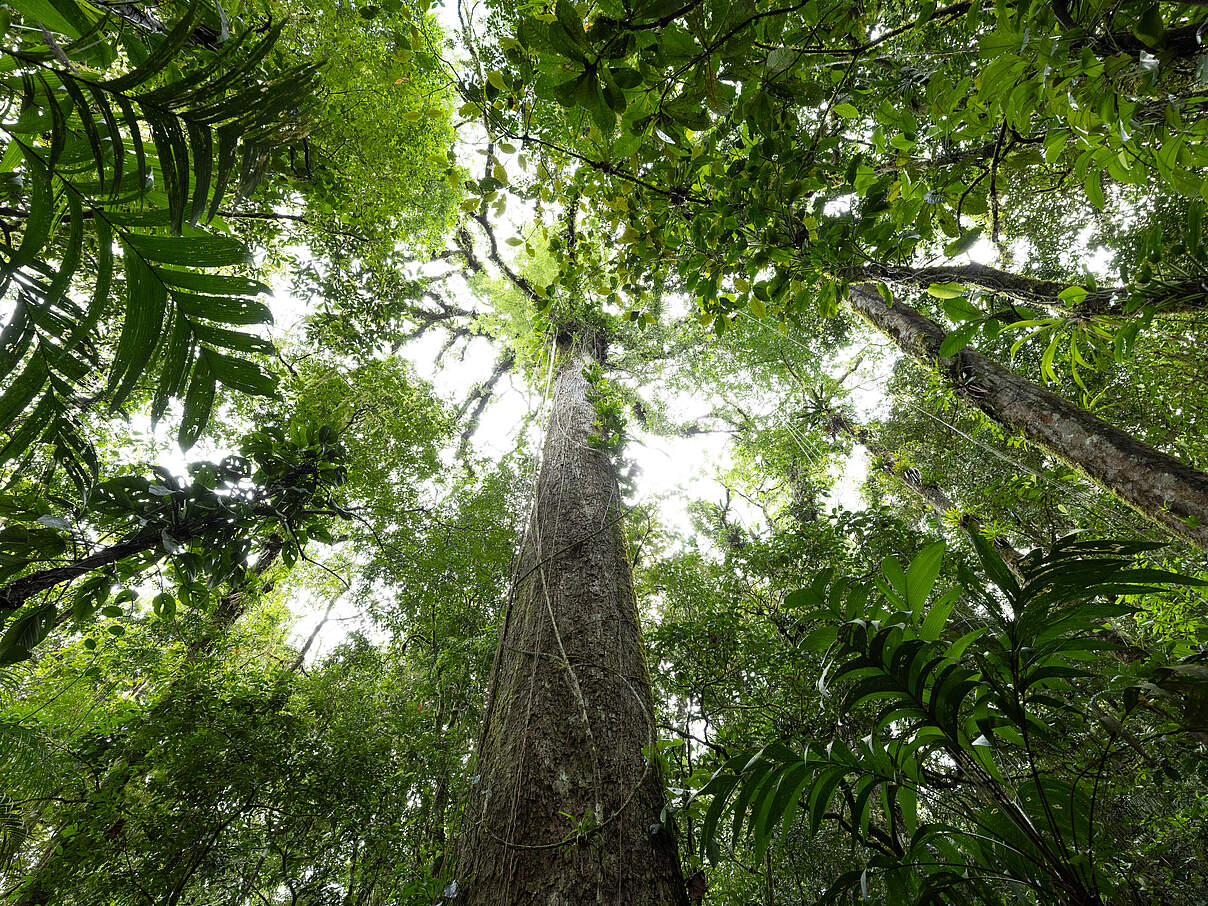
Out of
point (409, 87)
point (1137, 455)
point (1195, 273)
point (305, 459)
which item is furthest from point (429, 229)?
point (1137, 455)

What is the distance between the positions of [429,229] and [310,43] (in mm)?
1213

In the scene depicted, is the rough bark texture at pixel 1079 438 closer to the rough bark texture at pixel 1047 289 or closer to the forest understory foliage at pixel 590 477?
the forest understory foliage at pixel 590 477

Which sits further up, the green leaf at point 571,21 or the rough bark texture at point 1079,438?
the rough bark texture at point 1079,438

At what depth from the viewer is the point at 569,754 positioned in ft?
4.66

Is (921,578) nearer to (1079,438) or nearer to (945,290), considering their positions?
(945,290)

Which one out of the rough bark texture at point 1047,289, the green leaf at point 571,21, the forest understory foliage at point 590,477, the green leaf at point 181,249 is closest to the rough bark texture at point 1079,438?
the forest understory foliage at point 590,477

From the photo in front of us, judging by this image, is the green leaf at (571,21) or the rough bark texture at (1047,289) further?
→ the rough bark texture at (1047,289)

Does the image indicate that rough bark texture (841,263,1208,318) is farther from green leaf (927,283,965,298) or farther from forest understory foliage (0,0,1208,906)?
green leaf (927,283,965,298)

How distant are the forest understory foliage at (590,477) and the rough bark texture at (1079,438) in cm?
2

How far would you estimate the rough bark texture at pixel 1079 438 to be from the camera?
186 cm

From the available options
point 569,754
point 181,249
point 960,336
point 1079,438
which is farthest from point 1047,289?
point 181,249

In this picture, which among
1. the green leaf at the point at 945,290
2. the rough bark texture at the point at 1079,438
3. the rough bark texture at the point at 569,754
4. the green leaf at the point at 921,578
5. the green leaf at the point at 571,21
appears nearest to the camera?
the green leaf at the point at 571,21

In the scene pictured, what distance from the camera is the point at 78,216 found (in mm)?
636

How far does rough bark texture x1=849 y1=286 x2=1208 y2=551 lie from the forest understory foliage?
0.07 ft
